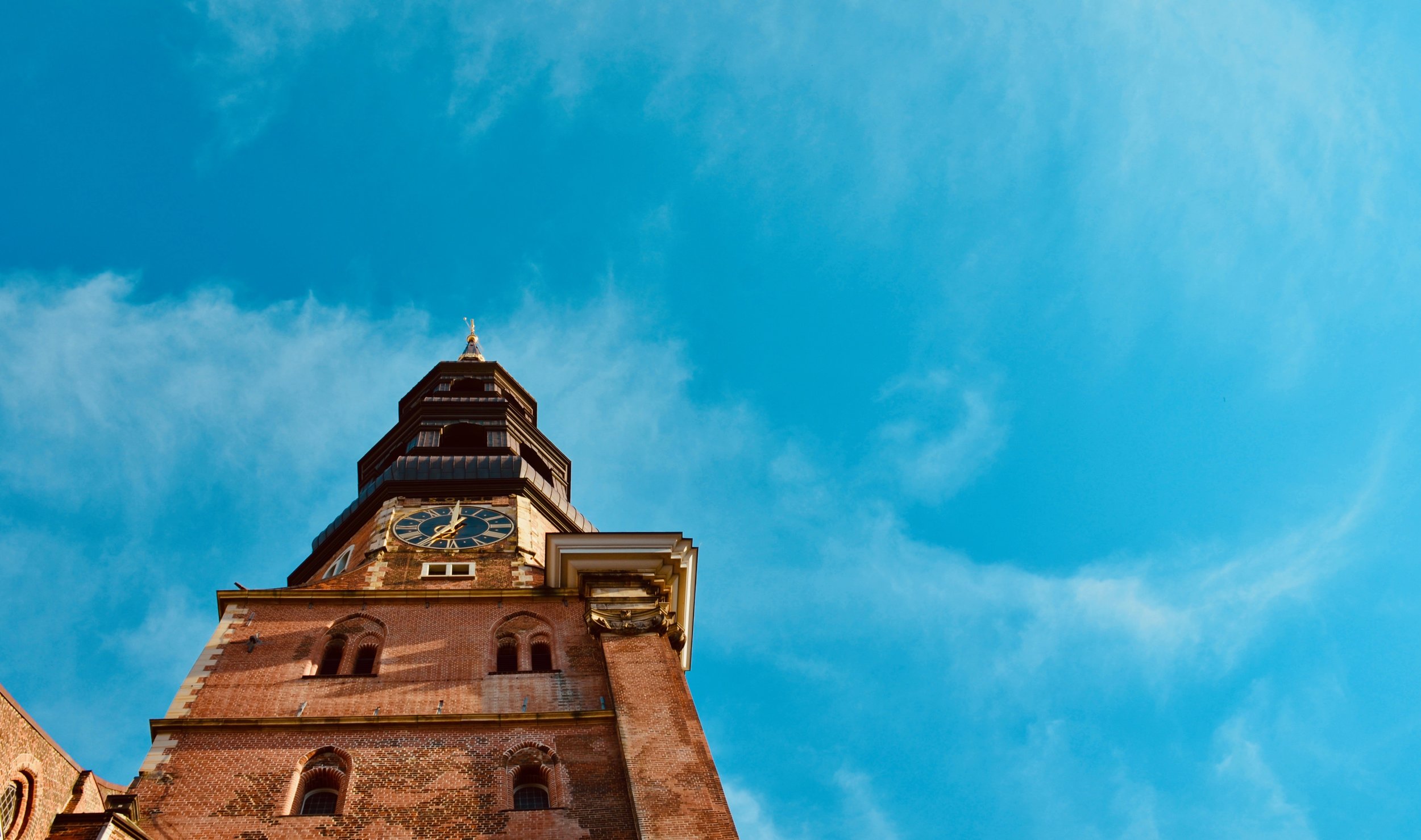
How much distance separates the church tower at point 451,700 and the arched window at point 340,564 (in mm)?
100

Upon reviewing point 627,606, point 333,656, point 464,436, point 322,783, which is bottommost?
point 322,783

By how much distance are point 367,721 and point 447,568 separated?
27.3ft

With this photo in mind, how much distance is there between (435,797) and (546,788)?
1739 millimetres

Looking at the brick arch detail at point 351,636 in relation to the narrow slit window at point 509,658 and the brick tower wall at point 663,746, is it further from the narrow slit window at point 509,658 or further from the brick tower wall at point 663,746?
the brick tower wall at point 663,746

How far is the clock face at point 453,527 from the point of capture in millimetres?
33875

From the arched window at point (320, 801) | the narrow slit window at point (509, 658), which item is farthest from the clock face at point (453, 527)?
the arched window at point (320, 801)

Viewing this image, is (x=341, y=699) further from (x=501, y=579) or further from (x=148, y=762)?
(x=501, y=579)

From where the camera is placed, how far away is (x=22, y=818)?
18.2 meters

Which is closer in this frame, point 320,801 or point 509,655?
point 320,801

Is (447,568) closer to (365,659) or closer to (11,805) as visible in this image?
(365,659)

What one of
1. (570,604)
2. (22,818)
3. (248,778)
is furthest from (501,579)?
(22,818)

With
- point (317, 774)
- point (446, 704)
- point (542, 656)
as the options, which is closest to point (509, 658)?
point (542, 656)

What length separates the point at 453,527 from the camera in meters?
34.9

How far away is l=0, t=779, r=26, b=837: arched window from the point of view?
17.6 metres
